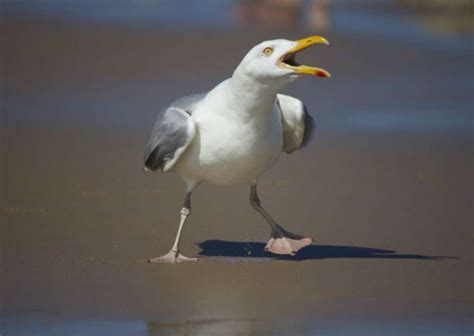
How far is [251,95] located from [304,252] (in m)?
1.23

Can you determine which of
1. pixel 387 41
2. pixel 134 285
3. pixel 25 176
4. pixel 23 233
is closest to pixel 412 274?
pixel 134 285

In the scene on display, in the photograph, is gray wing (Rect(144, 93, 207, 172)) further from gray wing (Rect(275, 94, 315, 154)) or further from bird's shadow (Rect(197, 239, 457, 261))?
bird's shadow (Rect(197, 239, 457, 261))

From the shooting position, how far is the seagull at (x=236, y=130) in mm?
7945

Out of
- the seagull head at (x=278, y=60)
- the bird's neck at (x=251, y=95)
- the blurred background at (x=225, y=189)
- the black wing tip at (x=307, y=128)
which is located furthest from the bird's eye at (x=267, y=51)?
the blurred background at (x=225, y=189)

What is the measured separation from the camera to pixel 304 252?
873 cm

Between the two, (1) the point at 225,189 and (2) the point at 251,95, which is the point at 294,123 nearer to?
(2) the point at 251,95

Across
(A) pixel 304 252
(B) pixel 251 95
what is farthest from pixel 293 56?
(A) pixel 304 252

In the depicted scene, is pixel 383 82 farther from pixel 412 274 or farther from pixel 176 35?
pixel 412 274

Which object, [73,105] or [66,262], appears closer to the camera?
[66,262]

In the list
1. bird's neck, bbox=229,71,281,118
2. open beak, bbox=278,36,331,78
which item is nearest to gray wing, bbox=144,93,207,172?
bird's neck, bbox=229,71,281,118

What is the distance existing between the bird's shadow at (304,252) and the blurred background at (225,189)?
3 centimetres

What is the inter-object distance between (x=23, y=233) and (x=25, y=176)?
1794mm

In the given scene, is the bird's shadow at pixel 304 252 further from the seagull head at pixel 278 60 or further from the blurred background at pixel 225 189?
the seagull head at pixel 278 60

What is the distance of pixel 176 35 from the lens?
1698cm
